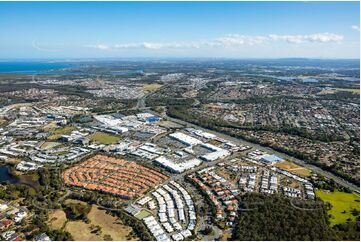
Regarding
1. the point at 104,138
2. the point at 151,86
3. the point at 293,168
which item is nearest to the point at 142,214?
the point at 293,168

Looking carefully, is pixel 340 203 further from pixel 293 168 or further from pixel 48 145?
pixel 48 145

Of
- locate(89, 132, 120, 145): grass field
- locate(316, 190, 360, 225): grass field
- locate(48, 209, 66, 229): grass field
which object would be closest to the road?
locate(316, 190, 360, 225): grass field

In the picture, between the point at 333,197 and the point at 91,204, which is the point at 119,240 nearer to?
the point at 91,204

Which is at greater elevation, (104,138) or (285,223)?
(285,223)

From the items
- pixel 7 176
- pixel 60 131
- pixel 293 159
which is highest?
pixel 293 159

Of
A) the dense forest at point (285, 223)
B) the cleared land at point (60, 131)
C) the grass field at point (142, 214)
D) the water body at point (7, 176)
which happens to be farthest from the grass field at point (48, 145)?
the dense forest at point (285, 223)

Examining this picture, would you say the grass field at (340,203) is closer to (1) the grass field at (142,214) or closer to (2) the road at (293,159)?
(2) the road at (293,159)
